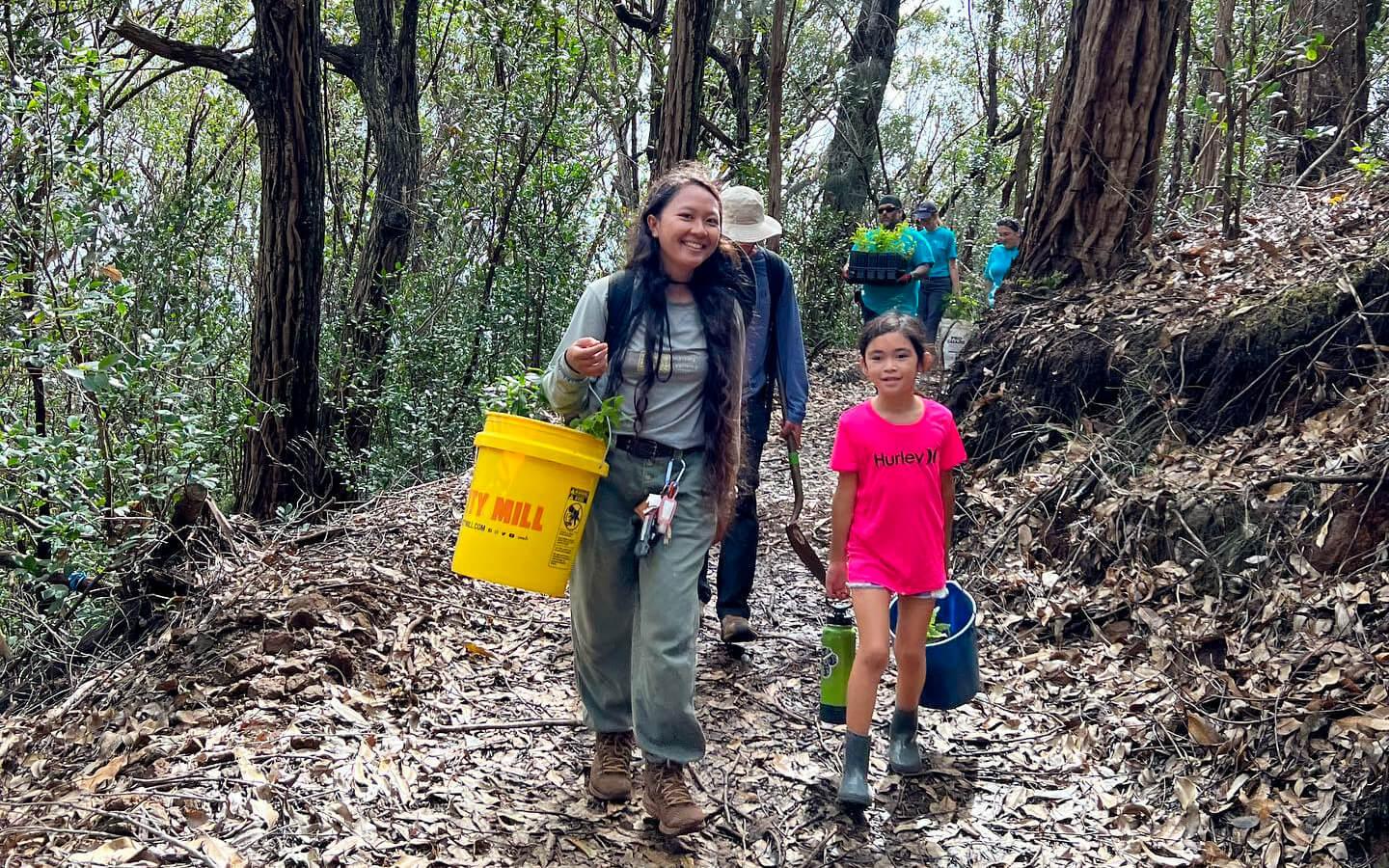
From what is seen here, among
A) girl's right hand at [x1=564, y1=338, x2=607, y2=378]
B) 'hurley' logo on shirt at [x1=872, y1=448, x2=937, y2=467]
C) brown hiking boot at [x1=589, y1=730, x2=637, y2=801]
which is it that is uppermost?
girl's right hand at [x1=564, y1=338, x2=607, y2=378]

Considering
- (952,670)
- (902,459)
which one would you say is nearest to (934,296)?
(952,670)

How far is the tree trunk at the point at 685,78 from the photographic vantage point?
28.6 feet

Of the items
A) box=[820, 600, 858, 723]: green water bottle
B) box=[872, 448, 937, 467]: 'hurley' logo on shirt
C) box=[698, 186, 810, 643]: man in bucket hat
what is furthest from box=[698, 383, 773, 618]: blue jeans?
box=[872, 448, 937, 467]: 'hurley' logo on shirt

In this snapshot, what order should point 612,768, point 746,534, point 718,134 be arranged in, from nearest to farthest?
point 612,768, point 746,534, point 718,134

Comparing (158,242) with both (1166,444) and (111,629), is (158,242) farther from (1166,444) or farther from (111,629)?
(1166,444)

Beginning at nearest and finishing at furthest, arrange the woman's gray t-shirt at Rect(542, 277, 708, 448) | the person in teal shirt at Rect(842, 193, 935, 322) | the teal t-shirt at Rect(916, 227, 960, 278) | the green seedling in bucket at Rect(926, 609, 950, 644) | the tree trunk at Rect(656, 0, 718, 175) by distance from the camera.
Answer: the woman's gray t-shirt at Rect(542, 277, 708, 448)
the green seedling in bucket at Rect(926, 609, 950, 644)
the tree trunk at Rect(656, 0, 718, 175)
the person in teal shirt at Rect(842, 193, 935, 322)
the teal t-shirt at Rect(916, 227, 960, 278)

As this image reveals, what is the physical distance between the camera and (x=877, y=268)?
35.2ft

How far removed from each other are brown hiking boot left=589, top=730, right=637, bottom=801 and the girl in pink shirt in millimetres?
764

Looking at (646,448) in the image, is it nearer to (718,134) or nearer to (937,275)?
(937,275)

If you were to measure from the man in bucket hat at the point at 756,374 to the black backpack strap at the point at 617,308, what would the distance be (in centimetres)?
141

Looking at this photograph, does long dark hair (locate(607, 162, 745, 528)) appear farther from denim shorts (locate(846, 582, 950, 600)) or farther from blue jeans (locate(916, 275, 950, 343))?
blue jeans (locate(916, 275, 950, 343))

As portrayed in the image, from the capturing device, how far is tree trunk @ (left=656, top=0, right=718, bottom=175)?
28.6 feet

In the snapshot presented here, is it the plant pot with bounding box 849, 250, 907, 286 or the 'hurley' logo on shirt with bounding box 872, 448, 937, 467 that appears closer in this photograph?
the 'hurley' logo on shirt with bounding box 872, 448, 937, 467

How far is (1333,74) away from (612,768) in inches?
372
